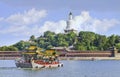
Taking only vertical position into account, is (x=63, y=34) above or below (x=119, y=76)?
above

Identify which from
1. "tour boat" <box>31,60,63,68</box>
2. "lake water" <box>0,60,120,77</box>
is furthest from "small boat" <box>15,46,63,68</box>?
"lake water" <box>0,60,120,77</box>

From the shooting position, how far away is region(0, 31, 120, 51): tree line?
17175 centimetres

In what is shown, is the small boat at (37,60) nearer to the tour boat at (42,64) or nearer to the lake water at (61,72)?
the tour boat at (42,64)

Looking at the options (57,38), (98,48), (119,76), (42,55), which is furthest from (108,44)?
(119,76)

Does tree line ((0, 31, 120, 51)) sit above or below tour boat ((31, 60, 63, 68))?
above

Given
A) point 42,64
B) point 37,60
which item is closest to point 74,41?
point 42,64

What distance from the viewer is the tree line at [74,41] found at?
172 meters

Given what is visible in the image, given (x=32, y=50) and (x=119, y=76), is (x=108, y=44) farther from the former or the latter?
(x=119, y=76)

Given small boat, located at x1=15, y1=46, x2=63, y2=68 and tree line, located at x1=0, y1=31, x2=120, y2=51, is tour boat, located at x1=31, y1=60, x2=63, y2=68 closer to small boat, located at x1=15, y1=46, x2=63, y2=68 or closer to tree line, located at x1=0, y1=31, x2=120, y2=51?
small boat, located at x1=15, y1=46, x2=63, y2=68

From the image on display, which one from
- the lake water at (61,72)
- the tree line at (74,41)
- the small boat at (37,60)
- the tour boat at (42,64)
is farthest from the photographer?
the tree line at (74,41)

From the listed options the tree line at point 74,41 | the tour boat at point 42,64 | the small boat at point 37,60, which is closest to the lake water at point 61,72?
the small boat at point 37,60

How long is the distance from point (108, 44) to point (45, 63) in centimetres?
8643

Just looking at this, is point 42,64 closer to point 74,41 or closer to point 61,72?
point 61,72

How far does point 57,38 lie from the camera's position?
18675 centimetres
